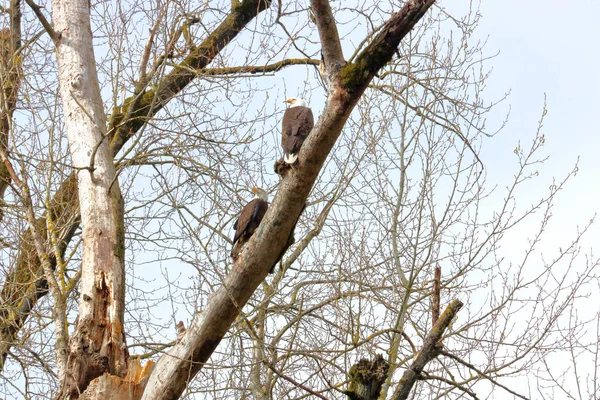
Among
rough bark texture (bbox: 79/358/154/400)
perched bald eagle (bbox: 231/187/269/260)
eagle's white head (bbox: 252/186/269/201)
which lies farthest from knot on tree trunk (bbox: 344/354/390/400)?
eagle's white head (bbox: 252/186/269/201)

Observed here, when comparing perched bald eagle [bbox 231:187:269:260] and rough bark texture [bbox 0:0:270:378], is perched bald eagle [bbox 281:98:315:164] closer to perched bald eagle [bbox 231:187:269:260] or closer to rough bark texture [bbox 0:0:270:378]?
perched bald eagle [bbox 231:187:269:260]

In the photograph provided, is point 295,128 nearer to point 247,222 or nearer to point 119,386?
point 247,222

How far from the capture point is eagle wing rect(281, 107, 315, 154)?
6598 mm

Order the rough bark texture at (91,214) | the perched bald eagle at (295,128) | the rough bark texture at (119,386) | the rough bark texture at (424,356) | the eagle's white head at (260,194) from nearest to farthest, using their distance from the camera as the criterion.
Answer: the rough bark texture at (424,356) < the rough bark texture at (119,386) < the rough bark texture at (91,214) < the perched bald eagle at (295,128) < the eagle's white head at (260,194)

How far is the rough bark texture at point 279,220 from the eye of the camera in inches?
147

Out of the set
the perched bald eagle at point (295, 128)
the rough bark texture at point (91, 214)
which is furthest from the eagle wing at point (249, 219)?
the rough bark texture at point (91, 214)

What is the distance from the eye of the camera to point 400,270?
6512mm

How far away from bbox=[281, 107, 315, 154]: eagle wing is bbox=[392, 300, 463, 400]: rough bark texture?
2.49 meters

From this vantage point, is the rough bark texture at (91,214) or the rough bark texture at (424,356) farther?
the rough bark texture at (91,214)

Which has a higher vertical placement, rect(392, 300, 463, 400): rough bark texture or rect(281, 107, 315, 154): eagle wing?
rect(281, 107, 315, 154): eagle wing

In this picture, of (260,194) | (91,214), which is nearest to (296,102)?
(260,194)

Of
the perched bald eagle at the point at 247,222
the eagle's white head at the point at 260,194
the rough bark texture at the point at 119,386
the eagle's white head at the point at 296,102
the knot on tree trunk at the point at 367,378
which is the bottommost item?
the rough bark texture at the point at 119,386

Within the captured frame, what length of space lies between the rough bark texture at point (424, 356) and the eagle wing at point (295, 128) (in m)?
2.49

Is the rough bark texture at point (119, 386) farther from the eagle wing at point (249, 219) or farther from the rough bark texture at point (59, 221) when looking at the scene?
the rough bark texture at point (59, 221)
